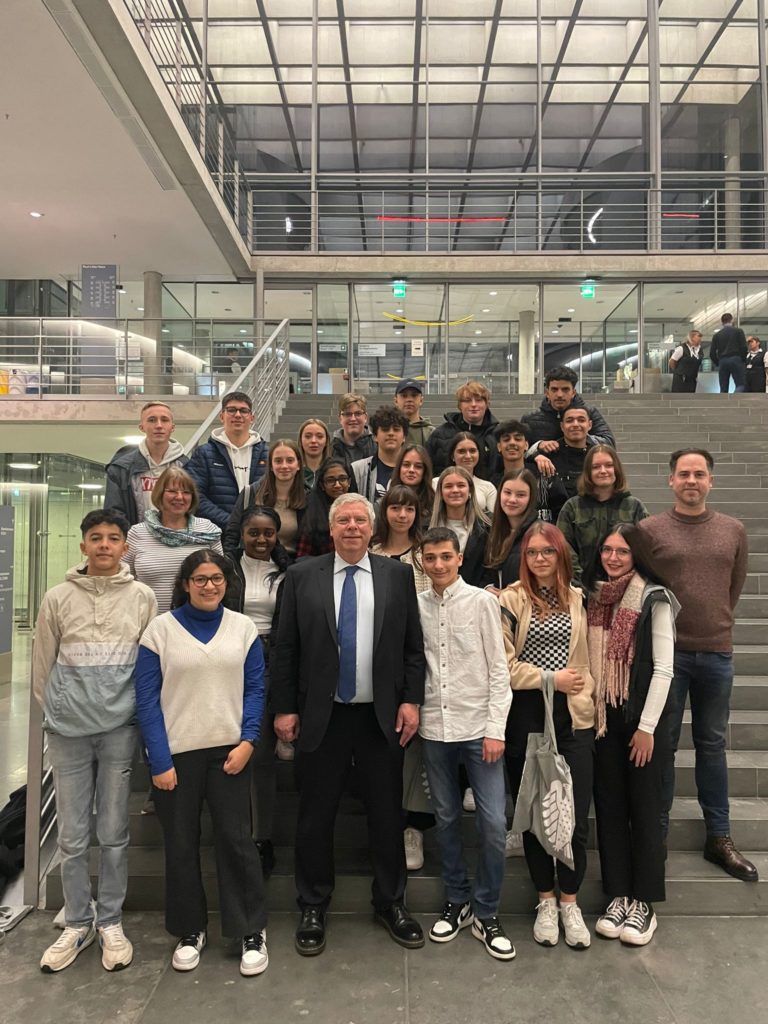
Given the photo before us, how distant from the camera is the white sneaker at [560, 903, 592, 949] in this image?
287cm

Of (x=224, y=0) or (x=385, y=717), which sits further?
(x=224, y=0)

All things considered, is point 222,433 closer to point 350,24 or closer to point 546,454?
point 546,454

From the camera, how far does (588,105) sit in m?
16.5

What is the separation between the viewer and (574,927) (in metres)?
2.90

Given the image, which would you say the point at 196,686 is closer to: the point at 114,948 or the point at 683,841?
the point at 114,948

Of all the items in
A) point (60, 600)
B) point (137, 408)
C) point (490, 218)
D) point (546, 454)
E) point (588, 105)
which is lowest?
point (60, 600)

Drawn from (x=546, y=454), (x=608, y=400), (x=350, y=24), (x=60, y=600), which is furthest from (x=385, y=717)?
(x=350, y=24)

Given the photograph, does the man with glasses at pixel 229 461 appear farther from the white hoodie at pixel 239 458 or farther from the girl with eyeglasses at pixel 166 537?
the girl with eyeglasses at pixel 166 537

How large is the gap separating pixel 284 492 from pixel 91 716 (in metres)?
1.43

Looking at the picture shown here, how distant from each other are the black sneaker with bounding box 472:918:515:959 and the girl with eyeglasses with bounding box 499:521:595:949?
0.17 metres

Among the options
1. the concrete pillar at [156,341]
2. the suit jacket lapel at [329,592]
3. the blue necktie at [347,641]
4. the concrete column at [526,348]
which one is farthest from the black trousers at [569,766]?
the concrete column at [526,348]

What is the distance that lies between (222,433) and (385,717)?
226 centimetres

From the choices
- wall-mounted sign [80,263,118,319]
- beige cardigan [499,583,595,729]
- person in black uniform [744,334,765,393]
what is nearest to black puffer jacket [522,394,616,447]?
beige cardigan [499,583,595,729]

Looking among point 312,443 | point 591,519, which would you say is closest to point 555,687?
point 591,519
